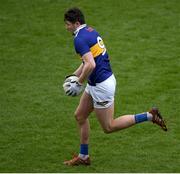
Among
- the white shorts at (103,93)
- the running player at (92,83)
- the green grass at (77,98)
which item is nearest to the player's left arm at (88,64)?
the running player at (92,83)

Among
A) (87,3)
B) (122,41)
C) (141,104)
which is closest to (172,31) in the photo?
(122,41)

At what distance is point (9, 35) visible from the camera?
13789 millimetres

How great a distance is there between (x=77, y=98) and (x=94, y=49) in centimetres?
293

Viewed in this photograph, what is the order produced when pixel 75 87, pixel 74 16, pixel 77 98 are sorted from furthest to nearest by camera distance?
pixel 77 98 → pixel 75 87 → pixel 74 16

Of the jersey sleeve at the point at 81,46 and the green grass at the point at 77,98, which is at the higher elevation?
the jersey sleeve at the point at 81,46

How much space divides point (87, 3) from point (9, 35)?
2.66m

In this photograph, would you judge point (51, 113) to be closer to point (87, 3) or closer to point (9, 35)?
point (9, 35)

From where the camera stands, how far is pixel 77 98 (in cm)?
1072

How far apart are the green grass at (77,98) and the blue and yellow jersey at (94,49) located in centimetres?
126

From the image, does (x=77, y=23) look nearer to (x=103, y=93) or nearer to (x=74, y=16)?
(x=74, y=16)

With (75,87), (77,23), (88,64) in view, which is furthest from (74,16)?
(75,87)

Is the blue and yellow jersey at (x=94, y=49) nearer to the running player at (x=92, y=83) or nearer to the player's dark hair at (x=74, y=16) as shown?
the running player at (x=92, y=83)

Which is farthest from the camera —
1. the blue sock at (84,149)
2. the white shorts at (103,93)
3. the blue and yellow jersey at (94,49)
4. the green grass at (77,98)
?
the green grass at (77,98)

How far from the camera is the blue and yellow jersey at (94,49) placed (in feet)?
25.2
